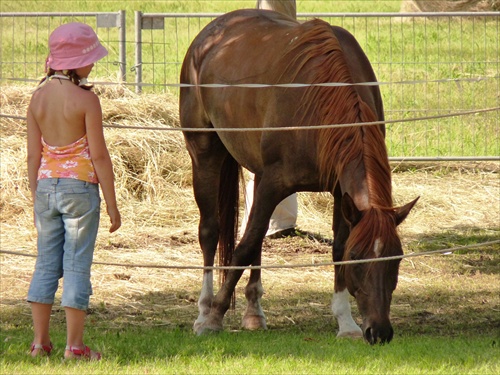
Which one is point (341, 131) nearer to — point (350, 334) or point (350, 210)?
point (350, 210)

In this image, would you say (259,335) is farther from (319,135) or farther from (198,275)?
(198,275)

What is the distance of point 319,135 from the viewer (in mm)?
5340

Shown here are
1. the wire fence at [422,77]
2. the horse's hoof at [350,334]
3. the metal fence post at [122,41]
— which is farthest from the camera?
the metal fence post at [122,41]

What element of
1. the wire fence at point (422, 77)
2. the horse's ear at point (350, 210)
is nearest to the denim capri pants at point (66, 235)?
the horse's ear at point (350, 210)

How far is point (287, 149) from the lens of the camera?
219 inches

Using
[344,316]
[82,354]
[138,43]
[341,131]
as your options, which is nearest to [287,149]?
[341,131]

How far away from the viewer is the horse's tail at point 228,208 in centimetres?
678

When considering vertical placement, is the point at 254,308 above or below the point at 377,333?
below

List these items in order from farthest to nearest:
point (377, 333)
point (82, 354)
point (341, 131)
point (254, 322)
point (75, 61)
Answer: point (254, 322) → point (341, 131) → point (377, 333) → point (82, 354) → point (75, 61)

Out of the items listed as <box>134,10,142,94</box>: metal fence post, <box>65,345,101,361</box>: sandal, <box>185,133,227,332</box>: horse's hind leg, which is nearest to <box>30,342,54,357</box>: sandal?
<box>65,345,101,361</box>: sandal

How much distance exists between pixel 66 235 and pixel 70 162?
0.37m

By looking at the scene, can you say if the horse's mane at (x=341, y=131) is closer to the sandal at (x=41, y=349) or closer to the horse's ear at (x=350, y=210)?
the horse's ear at (x=350, y=210)

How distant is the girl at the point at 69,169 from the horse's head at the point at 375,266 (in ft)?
4.28

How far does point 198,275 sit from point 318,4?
1858cm
